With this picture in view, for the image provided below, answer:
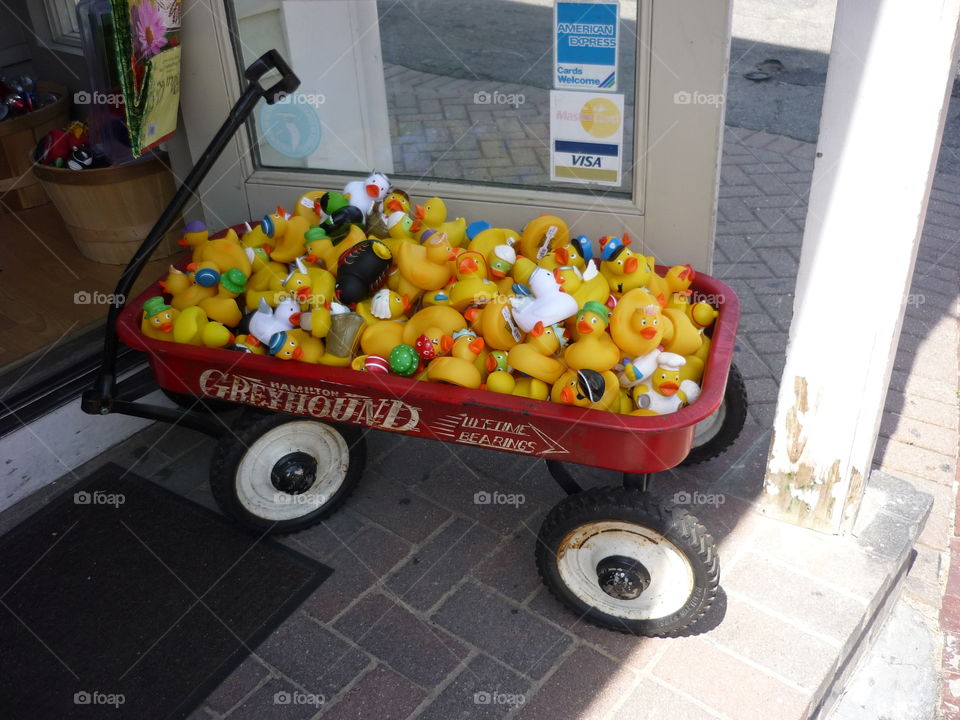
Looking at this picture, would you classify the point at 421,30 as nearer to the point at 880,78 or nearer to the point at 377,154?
the point at 377,154

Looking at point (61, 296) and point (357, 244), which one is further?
point (61, 296)

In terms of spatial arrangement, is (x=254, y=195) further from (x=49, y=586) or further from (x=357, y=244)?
(x=49, y=586)

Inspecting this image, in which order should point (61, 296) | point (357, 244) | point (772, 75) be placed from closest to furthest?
point (357, 244)
point (61, 296)
point (772, 75)

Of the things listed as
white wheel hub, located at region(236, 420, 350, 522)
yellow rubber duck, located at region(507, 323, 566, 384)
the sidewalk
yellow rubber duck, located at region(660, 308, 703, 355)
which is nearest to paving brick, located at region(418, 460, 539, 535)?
the sidewalk

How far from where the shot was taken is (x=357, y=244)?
112 inches

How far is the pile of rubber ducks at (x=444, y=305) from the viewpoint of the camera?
251 cm

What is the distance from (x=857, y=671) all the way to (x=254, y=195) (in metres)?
3.03

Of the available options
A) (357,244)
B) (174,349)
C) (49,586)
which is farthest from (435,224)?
(49,586)

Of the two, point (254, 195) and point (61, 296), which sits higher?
point (254, 195)

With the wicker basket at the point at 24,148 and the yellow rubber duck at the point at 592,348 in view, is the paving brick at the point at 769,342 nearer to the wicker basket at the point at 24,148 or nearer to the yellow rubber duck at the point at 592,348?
the yellow rubber duck at the point at 592,348

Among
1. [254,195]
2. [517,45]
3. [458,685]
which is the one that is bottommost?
[458,685]

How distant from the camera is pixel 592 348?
2.47 m

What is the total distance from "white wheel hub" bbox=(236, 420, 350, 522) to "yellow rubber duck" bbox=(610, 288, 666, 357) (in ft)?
3.75

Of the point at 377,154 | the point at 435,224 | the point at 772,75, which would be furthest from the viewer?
the point at 772,75
